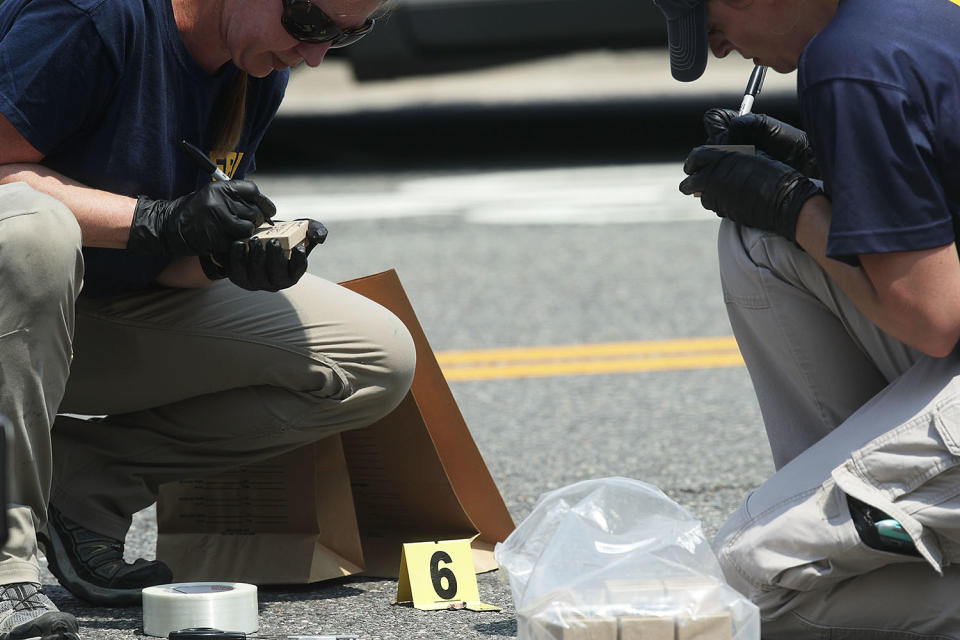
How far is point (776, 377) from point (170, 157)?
1.19 m

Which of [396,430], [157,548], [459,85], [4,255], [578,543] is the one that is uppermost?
[4,255]

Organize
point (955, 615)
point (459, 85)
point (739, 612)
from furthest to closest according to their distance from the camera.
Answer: point (459, 85) < point (955, 615) < point (739, 612)

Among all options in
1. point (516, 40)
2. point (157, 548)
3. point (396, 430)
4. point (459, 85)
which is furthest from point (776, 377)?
point (459, 85)

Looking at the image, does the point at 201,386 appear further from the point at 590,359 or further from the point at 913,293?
the point at 590,359

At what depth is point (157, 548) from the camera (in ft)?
9.87

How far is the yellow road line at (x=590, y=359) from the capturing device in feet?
16.5

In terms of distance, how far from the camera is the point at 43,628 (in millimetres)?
2301

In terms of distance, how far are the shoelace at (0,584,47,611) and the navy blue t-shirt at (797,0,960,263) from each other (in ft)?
4.52

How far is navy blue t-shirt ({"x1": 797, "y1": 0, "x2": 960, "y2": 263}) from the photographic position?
2211 millimetres

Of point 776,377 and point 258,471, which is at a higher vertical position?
point 776,377

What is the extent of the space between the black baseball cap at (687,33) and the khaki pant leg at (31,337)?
108 cm

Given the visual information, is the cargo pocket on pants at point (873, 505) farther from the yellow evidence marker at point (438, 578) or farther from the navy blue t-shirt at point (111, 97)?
the navy blue t-shirt at point (111, 97)

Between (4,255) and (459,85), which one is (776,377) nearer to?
(4,255)

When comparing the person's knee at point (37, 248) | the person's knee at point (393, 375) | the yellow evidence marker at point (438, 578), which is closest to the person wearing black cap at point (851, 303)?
the yellow evidence marker at point (438, 578)
